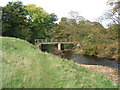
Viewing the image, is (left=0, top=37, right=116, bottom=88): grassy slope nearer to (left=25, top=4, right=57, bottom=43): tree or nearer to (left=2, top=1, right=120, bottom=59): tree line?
(left=2, top=1, right=120, bottom=59): tree line

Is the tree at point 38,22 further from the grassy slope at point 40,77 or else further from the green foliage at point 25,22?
the grassy slope at point 40,77

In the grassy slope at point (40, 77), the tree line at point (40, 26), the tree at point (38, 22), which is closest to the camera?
the grassy slope at point (40, 77)

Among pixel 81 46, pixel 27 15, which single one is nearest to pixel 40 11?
pixel 27 15

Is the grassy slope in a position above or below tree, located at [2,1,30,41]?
below

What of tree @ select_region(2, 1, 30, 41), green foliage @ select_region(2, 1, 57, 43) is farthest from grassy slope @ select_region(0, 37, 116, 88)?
tree @ select_region(2, 1, 30, 41)

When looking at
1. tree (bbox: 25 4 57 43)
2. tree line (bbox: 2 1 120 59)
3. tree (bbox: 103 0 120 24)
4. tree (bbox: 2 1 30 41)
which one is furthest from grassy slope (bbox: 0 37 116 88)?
tree (bbox: 25 4 57 43)

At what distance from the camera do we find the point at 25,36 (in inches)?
857

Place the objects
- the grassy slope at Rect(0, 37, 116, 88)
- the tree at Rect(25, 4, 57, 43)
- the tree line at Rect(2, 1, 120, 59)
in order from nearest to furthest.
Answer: the grassy slope at Rect(0, 37, 116, 88), the tree line at Rect(2, 1, 120, 59), the tree at Rect(25, 4, 57, 43)

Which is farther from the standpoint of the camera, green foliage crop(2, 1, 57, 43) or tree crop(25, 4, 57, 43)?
tree crop(25, 4, 57, 43)

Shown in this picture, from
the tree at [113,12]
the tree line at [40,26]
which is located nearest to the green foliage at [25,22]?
the tree line at [40,26]

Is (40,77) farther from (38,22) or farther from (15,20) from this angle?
(38,22)

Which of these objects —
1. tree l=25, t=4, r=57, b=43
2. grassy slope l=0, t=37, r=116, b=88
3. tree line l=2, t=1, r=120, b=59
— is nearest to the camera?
grassy slope l=0, t=37, r=116, b=88

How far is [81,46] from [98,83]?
17861 mm

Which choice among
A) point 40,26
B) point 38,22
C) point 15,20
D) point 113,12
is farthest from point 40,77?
point 40,26
